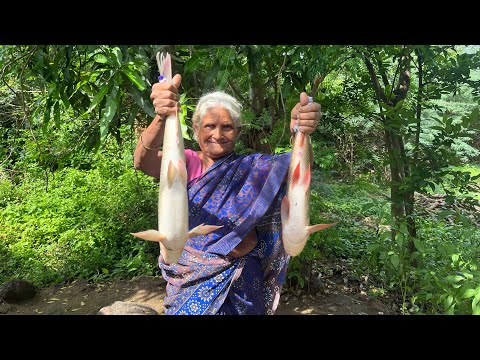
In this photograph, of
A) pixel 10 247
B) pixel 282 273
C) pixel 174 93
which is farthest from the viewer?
pixel 10 247

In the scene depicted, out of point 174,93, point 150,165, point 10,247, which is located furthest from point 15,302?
point 174,93

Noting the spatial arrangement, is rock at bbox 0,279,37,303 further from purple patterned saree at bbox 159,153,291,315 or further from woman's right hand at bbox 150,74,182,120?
woman's right hand at bbox 150,74,182,120

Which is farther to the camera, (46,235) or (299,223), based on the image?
(46,235)

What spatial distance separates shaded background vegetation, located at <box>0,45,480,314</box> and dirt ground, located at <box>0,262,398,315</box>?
14cm

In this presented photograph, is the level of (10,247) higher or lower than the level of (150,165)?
lower

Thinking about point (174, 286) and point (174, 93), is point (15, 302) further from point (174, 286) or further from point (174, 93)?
point (174, 93)

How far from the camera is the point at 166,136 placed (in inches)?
62.1

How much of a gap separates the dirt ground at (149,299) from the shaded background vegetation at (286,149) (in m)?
0.14

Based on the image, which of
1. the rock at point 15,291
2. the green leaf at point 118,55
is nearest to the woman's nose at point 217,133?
the green leaf at point 118,55

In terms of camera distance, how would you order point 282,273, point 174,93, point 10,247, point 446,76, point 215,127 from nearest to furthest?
point 174,93, point 215,127, point 282,273, point 446,76, point 10,247

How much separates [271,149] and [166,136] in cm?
192

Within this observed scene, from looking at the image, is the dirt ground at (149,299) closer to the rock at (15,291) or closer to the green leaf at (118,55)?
the rock at (15,291)

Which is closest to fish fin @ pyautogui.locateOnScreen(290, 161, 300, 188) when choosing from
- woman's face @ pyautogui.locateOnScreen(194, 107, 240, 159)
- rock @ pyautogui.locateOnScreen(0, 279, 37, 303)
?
woman's face @ pyautogui.locateOnScreen(194, 107, 240, 159)

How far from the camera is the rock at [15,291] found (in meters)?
4.37
